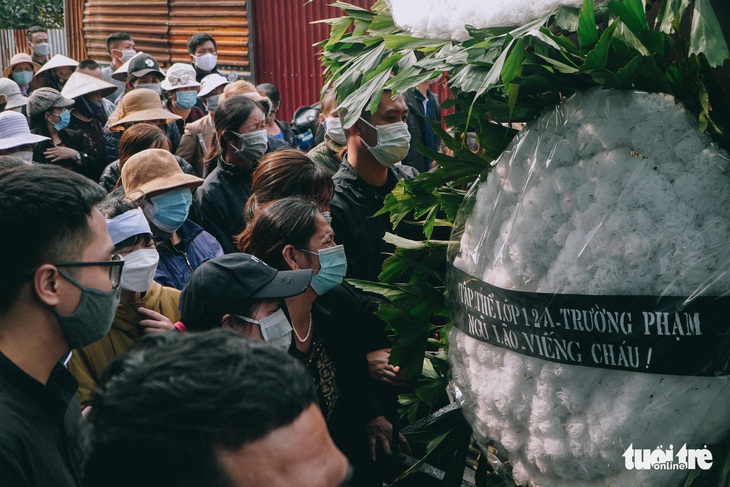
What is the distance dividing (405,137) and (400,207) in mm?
1595

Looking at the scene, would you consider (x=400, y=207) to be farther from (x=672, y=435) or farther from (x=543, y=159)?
(x=672, y=435)

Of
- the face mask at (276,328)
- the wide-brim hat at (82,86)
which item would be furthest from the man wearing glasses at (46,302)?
the wide-brim hat at (82,86)

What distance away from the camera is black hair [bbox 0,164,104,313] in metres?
2.01

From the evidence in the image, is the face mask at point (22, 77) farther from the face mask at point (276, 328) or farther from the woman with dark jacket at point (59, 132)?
the face mask at point (276, 328)

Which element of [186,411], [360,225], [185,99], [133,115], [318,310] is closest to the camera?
[186,411]

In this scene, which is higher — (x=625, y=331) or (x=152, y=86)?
(x=625, y=331)

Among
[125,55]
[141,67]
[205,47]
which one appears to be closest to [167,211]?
[141,67]

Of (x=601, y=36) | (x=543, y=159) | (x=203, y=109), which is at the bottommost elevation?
(x=203, y=109)

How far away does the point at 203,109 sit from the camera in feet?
29.7

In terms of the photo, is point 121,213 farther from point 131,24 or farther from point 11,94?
point 131,24

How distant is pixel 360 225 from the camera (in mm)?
3785

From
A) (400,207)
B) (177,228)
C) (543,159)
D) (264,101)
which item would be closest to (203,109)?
(264,101)

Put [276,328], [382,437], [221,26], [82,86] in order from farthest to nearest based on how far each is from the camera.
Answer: [221,26] < [82,86] < [382,437] < [276,328]

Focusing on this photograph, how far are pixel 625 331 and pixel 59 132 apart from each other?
646cm
